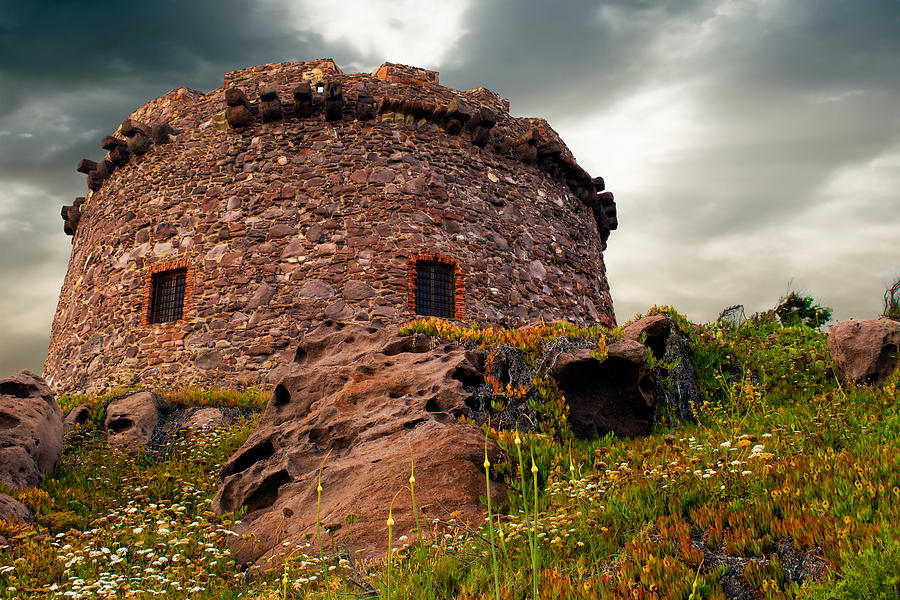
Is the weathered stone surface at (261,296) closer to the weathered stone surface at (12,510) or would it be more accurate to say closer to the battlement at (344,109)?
the battlement at (344,109)

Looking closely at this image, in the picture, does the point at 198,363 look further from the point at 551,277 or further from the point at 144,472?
the point at 551,277

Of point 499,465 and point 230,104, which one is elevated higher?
point 230,104

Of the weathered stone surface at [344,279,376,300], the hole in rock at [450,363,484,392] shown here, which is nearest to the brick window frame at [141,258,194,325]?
the weathered stone surface at [344,279,376,300]

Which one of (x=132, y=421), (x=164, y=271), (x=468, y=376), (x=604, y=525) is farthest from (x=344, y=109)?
(x=604, y=525)

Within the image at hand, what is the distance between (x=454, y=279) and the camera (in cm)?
1395

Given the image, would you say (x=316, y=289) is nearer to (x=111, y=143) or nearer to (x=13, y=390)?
(x=13, y=390)

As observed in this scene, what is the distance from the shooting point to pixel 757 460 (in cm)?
498

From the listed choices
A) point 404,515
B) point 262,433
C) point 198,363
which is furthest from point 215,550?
point 198,363

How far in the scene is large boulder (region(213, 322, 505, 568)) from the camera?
5980 mm

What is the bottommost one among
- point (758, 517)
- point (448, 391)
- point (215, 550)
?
point (215, 550)

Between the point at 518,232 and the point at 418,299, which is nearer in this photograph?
the point at 418,299

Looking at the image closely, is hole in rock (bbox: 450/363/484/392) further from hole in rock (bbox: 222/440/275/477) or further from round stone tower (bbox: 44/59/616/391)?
round stone tower (bbox: 44/59/616/391)

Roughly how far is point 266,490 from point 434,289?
7.20 meters

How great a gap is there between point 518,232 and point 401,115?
12.4 feet
